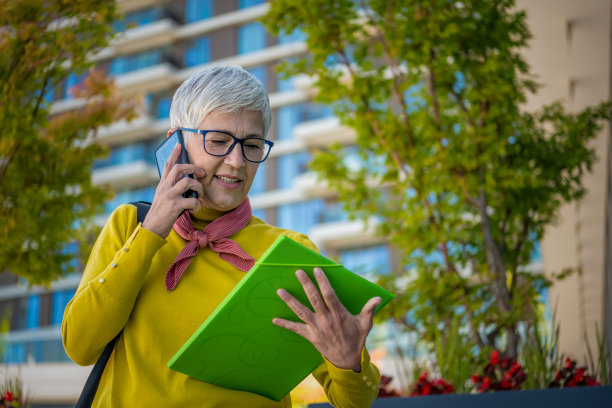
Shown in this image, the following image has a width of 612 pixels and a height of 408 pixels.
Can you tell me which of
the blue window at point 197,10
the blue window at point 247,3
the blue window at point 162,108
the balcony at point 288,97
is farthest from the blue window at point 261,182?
the blue window at point 197,10

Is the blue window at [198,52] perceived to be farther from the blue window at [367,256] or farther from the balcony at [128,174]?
the blue window at [367,256]

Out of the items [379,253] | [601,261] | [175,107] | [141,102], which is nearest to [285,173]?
[379,253]

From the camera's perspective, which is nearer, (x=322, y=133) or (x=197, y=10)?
(x=322, y=133)

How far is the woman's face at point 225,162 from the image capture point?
1.48 metres

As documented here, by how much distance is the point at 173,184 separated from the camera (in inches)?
54.9

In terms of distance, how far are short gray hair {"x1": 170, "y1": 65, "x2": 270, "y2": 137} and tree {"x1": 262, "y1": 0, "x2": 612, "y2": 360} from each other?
3081mm

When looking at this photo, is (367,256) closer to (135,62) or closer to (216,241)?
(135,62)

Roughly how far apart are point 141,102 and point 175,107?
501 centimetres

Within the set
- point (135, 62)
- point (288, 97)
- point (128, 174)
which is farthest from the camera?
point (135, 62)

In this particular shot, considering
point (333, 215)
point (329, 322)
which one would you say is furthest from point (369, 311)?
point (333, 215)

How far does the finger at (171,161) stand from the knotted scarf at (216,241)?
14 centimetres

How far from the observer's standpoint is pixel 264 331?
1313 mm

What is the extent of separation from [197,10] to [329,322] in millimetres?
27413

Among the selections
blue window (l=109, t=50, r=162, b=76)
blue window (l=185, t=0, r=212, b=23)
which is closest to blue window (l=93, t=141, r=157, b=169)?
blue window (l=109, t=50, r=162, b=76)
